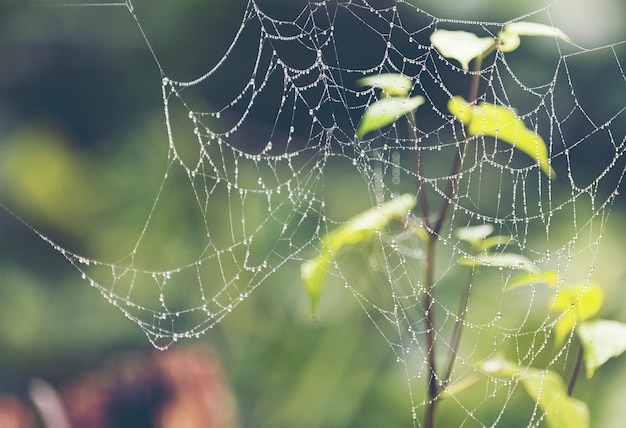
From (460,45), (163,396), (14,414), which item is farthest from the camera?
(14,414)

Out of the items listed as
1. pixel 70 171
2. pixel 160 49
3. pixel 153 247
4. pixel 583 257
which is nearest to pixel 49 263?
pixel 70 171

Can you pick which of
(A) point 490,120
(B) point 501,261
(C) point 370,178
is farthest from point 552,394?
(C) point 370,178

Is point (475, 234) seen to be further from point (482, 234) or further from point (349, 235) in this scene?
point (349, 235)

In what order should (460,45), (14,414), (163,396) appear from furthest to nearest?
1. (14,414)
2. (163,396)
3. (460,45)

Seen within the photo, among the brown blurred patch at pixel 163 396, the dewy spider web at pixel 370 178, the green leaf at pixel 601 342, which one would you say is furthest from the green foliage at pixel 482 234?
the brown blurred patch at pixel 163 396

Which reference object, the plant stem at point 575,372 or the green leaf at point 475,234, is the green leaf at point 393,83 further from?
the plant stem at point 575,372

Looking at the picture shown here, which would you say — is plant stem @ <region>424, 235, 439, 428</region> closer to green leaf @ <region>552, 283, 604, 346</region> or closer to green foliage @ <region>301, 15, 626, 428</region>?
green foliage @ <region>301, 15, 626, 428</region>

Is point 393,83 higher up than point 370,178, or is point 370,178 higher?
point 370,178

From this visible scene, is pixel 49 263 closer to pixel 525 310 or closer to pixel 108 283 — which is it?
pixel 108 283
